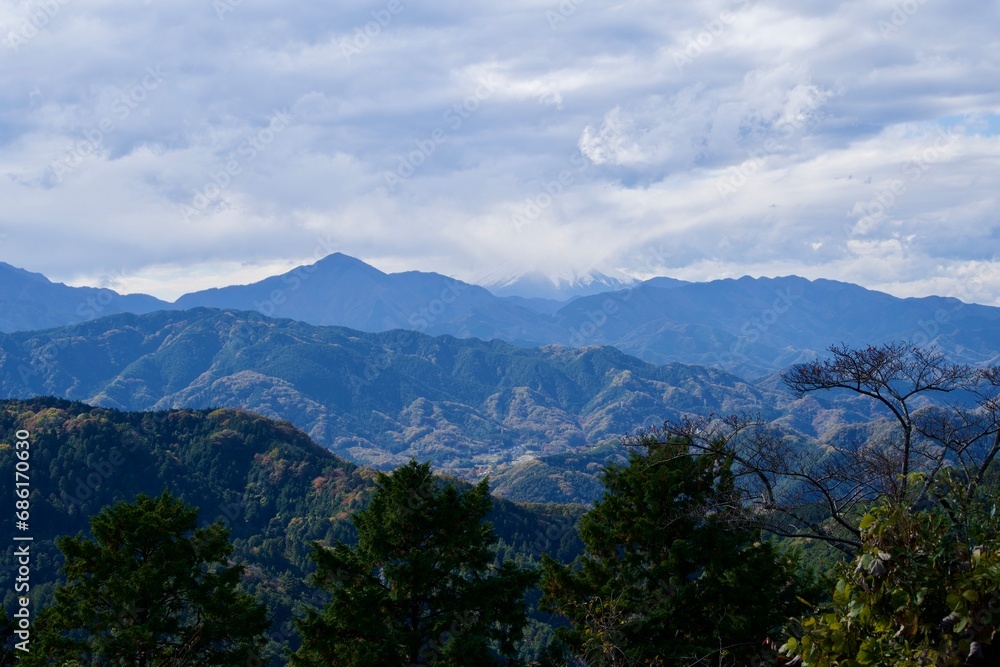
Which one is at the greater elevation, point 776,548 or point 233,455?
point 776,548

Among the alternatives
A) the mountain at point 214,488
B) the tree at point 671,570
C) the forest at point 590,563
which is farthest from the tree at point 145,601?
the mountain at point 214,488

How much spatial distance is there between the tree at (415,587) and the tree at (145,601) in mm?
2086

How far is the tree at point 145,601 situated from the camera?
56.0 ft

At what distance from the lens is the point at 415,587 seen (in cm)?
1783

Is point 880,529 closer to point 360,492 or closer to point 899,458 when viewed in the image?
point 899,458

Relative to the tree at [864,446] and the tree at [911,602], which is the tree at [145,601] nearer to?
the tree at [864,446]

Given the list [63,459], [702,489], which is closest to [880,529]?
[702,489]

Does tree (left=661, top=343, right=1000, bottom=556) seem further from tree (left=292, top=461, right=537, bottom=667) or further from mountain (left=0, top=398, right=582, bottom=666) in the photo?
mountain (left=0, top=398, right=582, bottom=666)

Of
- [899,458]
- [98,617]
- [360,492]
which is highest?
[899,458]

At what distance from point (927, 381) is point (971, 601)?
11.1 meters

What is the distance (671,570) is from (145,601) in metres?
12.2

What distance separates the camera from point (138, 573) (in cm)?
1781

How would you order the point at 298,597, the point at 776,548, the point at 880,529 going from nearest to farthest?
the point at 880,529, the point at 776,548, the point at 298,597

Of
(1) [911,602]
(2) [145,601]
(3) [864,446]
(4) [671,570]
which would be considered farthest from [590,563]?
(1) [911,602]
